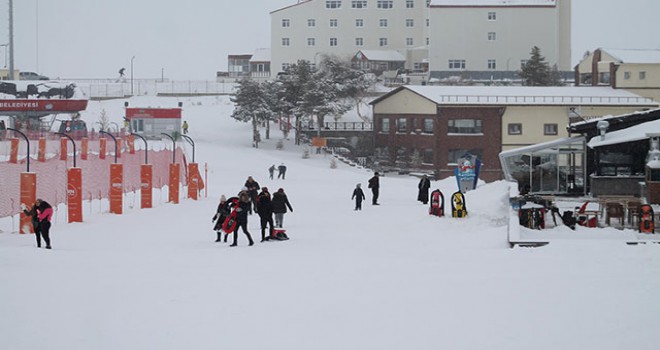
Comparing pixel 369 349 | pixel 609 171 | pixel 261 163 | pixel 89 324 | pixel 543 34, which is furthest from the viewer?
pixel 543 34

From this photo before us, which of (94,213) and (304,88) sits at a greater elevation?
(304,88)

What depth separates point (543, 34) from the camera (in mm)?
84000

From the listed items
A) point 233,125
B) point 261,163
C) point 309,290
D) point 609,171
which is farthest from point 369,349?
point 233,125

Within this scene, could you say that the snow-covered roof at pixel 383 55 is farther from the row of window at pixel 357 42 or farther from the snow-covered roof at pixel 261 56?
the snow-covered roof at pixel 261 56

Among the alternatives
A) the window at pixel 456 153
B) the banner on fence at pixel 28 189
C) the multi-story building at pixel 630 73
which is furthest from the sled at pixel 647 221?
the multi-story building at pixel 630 73

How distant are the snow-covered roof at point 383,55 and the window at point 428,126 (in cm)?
2983

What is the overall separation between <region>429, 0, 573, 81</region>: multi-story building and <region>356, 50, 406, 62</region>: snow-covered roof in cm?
748

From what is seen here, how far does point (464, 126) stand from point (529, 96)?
15.7 ft

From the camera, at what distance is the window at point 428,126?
6072 cm

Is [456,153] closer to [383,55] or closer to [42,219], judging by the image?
[383,55]

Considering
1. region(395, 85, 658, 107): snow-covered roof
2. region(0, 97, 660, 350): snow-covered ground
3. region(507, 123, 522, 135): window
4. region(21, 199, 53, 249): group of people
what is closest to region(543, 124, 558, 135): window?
region(395, 85, 658, 107): snow-covered roof

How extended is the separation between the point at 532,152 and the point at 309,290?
51.1 feet

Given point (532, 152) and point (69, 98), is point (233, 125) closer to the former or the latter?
point (69, 98)

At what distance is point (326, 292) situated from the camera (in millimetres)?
13531
